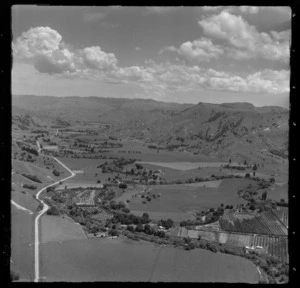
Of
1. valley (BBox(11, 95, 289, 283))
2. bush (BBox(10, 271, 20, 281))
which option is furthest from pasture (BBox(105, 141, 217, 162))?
bush (BBox(10, 271, 20, 281))

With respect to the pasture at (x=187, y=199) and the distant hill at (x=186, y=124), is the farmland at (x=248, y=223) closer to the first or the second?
the pasture at (x=187, y=199)

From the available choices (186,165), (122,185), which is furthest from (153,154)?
(122,185)

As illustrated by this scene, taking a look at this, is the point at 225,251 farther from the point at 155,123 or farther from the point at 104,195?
the point at 155,123

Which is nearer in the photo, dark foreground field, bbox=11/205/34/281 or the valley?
dark foreground field, bbox=11/205/34/281

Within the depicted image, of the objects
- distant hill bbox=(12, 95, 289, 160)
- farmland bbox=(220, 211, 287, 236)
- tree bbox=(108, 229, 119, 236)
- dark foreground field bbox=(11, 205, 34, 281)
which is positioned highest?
→ distant hill bbox=(12, 95, 289, 160)

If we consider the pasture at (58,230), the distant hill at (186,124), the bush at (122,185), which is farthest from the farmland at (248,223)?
the distant hill at (186,124)

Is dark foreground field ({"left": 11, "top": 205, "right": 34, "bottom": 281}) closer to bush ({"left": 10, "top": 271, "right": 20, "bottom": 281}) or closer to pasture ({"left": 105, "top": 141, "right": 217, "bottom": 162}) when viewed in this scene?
bush ({"left": 10, "top": 271, "right": 20, "bottom": 281})

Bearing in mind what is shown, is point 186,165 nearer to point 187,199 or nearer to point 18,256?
point 187,199
